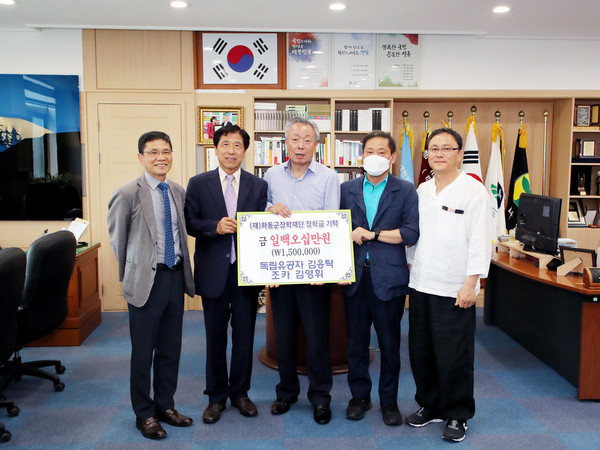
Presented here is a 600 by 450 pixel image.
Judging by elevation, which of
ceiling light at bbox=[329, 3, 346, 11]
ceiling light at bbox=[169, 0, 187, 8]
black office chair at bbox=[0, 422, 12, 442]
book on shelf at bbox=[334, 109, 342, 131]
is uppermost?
ceiling light at bbox=[329, 3, 346, 11]

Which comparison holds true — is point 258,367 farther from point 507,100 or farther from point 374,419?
point 507,100

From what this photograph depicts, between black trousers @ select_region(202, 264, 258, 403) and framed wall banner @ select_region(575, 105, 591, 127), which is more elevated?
framed wall banner @ select_region(575, 105, 591, 127)

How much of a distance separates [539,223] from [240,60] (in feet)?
10.7

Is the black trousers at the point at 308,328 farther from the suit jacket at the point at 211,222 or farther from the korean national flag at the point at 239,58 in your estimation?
the korean national flag at the point at 239,58

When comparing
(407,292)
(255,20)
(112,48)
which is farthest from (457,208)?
(112,48)

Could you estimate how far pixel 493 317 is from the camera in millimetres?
4719

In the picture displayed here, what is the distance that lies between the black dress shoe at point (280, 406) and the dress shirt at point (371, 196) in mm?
1138

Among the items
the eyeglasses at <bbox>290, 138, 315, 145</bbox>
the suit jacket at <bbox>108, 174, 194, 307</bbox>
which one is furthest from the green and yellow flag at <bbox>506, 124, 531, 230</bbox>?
the suit jacket at <bbox>108, 174, 194, 307</bbox>

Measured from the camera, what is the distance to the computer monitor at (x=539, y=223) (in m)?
3.66

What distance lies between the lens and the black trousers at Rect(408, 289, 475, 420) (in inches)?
102

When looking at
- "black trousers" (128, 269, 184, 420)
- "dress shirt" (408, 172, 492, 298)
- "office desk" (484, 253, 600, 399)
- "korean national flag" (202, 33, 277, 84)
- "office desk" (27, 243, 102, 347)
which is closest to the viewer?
"dress shirt" (408, 172, 492, 298)

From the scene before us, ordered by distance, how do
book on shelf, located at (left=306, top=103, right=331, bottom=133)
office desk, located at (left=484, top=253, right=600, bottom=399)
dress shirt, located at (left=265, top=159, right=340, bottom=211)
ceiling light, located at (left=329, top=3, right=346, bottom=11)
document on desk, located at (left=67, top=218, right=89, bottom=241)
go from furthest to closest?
1. book on shelf, located at (left=306, top=103, right=331, bottom=133)
2. ceiling light, located at (left=329, top=3, right=346, bottom=11)
3. document on desk, located at (left=67, top=218, right=89, bottom=241)
4. office desk, located at (left=484, top=253, right=600, bottom=399)
5. dress shirt, located at (left=265, top=159, right=340, bottom=211)

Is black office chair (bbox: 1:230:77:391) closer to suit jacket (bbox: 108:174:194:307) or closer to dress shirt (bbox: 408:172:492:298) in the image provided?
suit jacket (bbox: 108:174:194:307)

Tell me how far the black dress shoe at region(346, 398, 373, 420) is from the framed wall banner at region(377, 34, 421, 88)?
3474mm
